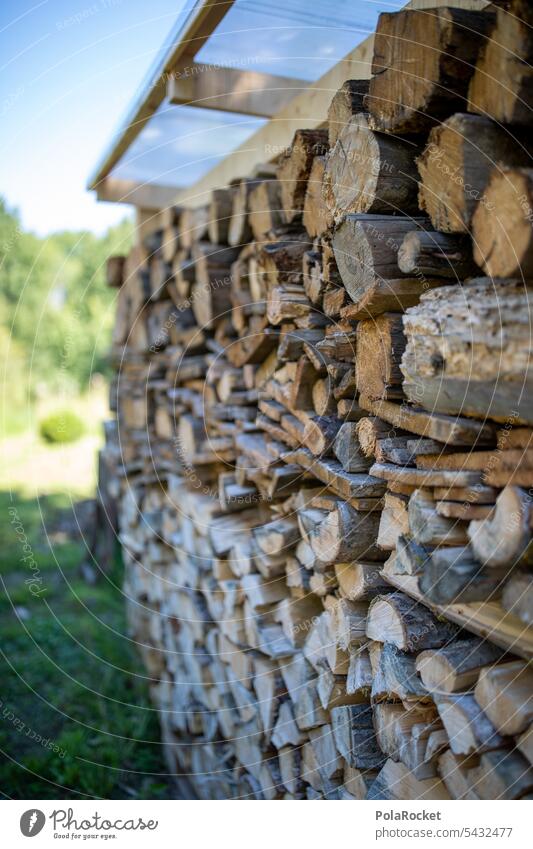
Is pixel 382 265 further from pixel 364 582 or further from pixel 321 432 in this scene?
pixel 364 582

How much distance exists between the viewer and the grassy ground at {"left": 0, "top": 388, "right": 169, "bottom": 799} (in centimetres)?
284

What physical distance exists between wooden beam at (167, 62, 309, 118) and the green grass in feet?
8.08

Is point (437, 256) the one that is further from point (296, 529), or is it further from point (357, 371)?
point (296, 529)

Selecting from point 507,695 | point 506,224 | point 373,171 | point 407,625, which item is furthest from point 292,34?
point 507,695

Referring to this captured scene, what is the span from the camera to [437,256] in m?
1.34

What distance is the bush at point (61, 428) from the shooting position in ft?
27.8

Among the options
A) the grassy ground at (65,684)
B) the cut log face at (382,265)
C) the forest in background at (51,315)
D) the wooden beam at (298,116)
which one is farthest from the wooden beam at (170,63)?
the forest in background at (51,315)

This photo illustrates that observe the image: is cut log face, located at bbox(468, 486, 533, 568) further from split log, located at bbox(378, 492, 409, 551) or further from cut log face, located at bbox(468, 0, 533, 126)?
cut log face, located at bbox(468, 0, 533, 126)

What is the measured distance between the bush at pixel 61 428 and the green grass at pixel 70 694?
361cm

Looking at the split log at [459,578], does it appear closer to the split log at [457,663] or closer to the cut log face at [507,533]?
the cut log face at [507,533]

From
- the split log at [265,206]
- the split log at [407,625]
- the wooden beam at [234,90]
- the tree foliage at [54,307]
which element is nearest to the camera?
the split log at [407,625]

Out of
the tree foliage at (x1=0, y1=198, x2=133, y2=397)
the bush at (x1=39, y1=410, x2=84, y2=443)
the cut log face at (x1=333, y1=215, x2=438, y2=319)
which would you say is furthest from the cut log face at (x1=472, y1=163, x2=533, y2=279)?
Result: the tree foliage at (x1=0, y1=198, x2=133, y2=397)

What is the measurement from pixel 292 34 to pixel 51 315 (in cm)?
996

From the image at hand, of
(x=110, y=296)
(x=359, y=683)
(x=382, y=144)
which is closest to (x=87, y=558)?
(x=359, y=683)
